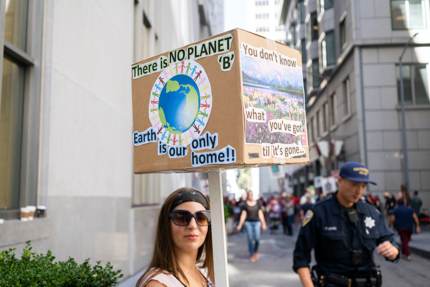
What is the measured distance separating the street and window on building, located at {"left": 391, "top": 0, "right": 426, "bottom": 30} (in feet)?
49.9

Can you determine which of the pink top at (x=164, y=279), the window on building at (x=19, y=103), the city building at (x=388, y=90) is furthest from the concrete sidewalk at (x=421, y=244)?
the pink top at (x=164, y=279)

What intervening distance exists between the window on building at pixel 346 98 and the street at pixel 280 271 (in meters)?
13.9

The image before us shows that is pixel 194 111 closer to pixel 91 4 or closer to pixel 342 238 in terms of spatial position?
pixel 342 238

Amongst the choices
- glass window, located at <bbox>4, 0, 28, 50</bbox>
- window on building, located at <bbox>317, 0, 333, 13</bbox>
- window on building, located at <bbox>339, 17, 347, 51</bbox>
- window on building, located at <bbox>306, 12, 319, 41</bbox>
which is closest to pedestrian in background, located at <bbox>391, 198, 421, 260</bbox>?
glass window, located at <bbox>4, 0, 28, 50</bbox>

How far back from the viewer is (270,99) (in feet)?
7.89

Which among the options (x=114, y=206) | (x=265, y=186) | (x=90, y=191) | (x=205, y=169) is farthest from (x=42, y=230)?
Answer: (x=265, y=186)

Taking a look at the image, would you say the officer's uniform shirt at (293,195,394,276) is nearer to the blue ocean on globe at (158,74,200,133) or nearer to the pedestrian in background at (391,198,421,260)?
the blue ocean on globe at (158,74,200,133)

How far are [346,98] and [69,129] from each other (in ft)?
78.3

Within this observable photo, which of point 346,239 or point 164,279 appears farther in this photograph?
point 346,239

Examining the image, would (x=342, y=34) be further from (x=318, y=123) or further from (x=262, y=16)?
(x=262, y=16)

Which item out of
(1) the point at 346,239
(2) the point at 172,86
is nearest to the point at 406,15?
(1) the point at 346,239

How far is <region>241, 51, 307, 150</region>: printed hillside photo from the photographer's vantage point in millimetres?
2277

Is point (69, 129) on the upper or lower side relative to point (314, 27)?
lower

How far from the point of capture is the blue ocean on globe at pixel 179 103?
7.88 ft
